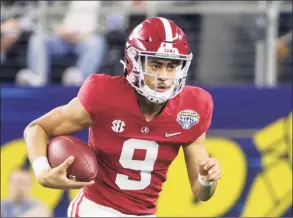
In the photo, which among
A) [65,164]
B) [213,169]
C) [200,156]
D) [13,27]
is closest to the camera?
[65,164]

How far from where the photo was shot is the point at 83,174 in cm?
355

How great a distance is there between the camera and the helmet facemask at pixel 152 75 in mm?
3670

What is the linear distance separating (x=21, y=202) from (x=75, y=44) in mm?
1466

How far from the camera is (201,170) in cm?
353

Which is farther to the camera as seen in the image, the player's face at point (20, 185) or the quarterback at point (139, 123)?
the player's face at point (20, 185)

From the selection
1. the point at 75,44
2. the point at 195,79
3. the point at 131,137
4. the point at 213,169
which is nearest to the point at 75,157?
the point at 131,137

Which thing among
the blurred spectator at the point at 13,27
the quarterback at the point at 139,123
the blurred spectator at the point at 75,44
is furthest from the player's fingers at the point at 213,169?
the blurred spectator at the point at 13,27

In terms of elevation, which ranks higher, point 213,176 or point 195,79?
point 213,176

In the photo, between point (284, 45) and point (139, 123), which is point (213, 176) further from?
point (284, 45)

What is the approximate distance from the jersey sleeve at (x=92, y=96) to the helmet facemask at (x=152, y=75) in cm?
14

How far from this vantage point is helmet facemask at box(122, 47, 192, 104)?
3.67m

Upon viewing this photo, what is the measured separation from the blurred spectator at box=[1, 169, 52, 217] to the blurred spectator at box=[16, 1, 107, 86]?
859 mm

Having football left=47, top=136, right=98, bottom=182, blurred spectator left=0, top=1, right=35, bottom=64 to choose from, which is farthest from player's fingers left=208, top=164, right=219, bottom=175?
→ blurred spectator left=0, top=1, right=35, bottom=64

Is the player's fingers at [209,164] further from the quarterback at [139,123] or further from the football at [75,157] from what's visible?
the football at [75,157]
